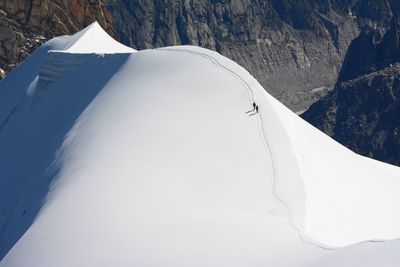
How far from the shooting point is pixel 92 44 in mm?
42969

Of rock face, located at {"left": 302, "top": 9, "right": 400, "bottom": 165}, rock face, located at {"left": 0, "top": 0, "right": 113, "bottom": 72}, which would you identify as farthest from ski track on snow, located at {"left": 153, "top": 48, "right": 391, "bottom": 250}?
rock face, located at {"left": 302, "top": 9, "right": 400, "bottom": 165}

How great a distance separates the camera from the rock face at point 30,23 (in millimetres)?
72188

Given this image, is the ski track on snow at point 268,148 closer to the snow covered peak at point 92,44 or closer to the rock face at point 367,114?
the snow covered peak at point 92,44

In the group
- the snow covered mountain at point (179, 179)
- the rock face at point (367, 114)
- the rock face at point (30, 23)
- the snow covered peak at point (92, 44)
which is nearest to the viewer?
the snow covered mountain at point (179, 179)

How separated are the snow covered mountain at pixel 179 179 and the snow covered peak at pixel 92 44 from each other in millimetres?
4872

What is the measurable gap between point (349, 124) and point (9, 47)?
382ft

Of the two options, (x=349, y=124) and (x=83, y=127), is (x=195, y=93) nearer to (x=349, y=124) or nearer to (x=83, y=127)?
(x=83, y=127)

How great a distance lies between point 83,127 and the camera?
2817 centimetres

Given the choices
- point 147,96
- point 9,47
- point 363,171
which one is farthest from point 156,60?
point 9,47

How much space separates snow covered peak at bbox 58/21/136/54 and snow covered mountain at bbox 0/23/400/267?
4.87 meters

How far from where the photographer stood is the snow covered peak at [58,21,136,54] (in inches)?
1617

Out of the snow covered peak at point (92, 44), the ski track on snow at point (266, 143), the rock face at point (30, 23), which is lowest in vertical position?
the rock face at point (30, 23)

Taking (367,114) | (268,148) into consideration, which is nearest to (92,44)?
(268,148)

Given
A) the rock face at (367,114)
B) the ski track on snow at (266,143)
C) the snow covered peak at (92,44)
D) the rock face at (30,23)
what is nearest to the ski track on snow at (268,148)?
the ski track on snow at (266,143)
